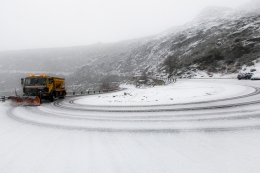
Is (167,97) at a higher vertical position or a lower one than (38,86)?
lower

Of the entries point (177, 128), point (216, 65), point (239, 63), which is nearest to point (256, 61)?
point (239, 63)

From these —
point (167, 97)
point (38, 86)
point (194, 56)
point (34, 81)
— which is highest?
point (194, 56)

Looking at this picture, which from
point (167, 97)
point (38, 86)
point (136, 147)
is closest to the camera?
point (136, 147)

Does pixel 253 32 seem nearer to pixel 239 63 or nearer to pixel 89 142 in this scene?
pixel 239 63

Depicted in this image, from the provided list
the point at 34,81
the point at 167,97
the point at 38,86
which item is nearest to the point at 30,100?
the point at 38,86

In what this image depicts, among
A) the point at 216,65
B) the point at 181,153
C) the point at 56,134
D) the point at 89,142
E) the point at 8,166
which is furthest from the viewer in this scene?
the point at 216,65

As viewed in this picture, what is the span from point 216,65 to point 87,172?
5150 cm

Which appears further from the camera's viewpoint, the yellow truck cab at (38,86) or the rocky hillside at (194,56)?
the rocky hillside at (194,56)

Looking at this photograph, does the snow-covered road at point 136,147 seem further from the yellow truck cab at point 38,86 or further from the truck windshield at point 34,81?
the truck windshield at point 34,81

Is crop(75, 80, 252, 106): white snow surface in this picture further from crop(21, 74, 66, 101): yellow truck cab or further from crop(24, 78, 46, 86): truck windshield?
crop(24, 78, 46, 86): truck windshield

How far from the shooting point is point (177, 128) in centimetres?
559

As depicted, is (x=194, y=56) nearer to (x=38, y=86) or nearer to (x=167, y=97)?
(x=167, y=97)

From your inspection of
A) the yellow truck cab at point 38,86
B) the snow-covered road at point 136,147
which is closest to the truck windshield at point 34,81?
the yellow truck cab at point 38,86

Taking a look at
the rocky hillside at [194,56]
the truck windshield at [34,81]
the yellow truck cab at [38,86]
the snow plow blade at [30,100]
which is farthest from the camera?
the rocky hillside at [194,56]
